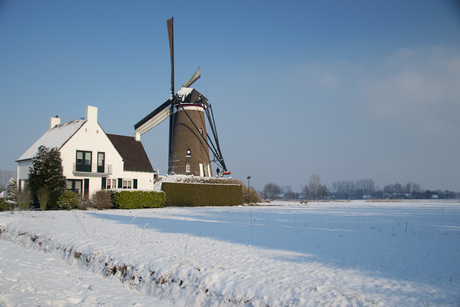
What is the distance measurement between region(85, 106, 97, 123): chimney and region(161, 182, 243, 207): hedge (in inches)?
379

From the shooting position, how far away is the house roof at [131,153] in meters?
Answer: 34.1

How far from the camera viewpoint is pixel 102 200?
2431 cm

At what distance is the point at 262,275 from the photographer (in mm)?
6316

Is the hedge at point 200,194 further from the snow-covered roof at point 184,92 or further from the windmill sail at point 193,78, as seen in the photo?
the windmill sail at point 193,78

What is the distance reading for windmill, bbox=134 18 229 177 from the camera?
3950 centimetres

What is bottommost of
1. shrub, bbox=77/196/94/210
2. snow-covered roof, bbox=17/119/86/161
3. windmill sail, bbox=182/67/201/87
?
shrub, bbox=77/196/94/210

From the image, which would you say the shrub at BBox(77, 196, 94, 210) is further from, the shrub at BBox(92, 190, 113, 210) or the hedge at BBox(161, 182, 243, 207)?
the hedge at BBox(161, 182, 243, 207)

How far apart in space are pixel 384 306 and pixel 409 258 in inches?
132

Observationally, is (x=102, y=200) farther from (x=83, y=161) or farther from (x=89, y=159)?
(x=89, y=159)

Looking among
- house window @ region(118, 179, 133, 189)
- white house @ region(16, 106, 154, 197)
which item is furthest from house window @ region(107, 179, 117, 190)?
house window @ region(118, 179, 133, 189)

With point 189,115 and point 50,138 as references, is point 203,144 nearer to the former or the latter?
point 189,115

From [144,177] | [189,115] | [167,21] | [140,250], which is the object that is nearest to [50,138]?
[144,177]

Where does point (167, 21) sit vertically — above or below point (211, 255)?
above

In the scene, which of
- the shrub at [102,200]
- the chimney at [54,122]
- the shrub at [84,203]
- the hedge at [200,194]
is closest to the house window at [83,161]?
the shrub at [84,203]
